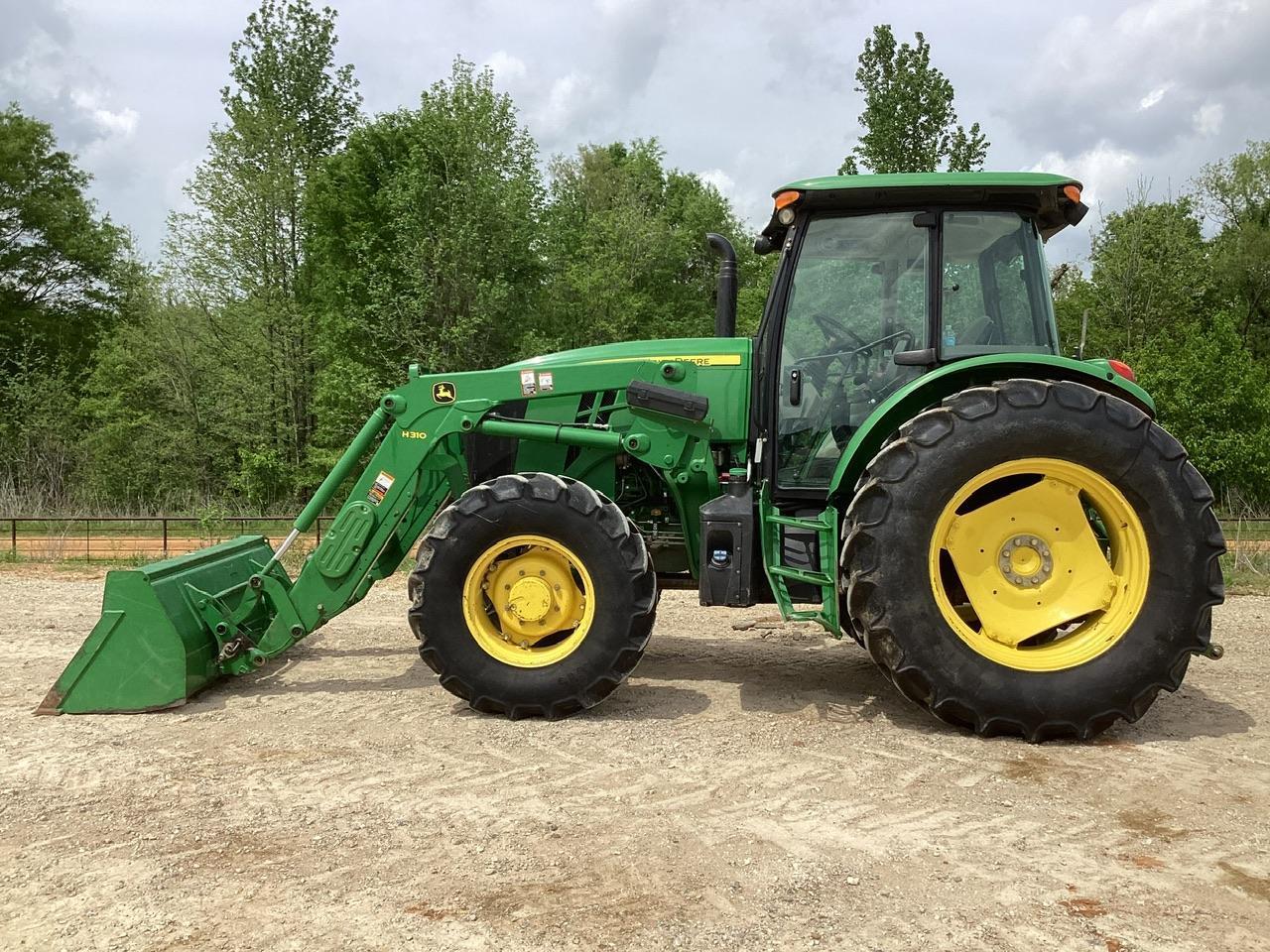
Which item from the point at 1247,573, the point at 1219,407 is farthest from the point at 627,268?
the point at 1247,573

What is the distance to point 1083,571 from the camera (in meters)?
4.43

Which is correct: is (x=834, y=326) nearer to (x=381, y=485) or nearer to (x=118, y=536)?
(x=381, y=485)

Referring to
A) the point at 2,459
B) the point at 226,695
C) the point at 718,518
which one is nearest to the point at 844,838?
the point at 718,518

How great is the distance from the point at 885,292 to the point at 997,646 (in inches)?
73.2

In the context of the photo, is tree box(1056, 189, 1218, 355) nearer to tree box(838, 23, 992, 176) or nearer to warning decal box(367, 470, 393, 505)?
tree box(838, 23, 992, 176)

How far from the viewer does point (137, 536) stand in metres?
16.1

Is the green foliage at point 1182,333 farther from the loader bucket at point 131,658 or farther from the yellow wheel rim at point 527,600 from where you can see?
the loader bucket at point 131,658

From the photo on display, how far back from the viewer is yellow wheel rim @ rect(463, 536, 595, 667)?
4.72 metres

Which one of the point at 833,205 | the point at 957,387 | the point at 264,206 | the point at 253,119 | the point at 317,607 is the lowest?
the point at 317,607

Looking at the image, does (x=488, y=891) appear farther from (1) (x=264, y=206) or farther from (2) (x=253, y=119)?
(2) (x=253, y=119)

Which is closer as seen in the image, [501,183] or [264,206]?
[501,183]

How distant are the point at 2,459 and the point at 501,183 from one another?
14891mm

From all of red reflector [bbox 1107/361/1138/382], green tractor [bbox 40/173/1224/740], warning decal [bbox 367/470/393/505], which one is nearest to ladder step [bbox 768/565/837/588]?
green tractor [bbox 40/173/1224/740]

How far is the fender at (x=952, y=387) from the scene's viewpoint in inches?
176
